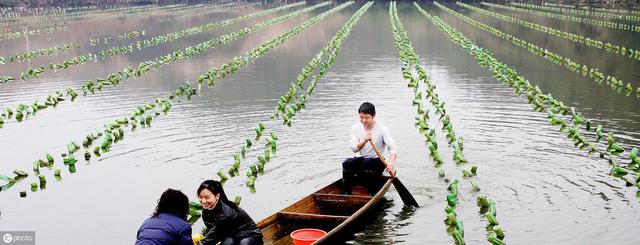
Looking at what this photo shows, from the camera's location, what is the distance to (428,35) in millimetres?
43000

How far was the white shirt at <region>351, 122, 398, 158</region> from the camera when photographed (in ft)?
34.0

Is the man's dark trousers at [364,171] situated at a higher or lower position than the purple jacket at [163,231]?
lower

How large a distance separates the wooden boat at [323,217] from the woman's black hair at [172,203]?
181 centimetres

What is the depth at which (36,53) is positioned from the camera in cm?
3825

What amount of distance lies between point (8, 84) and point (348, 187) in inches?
783

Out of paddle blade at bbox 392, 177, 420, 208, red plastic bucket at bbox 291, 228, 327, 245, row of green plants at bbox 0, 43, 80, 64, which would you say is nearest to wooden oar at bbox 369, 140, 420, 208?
paddle blade at bbox 392, 177, 420, 208

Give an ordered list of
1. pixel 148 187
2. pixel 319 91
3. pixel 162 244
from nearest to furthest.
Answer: pixel 162 244 < pixel 148 187 < pixel 319 91

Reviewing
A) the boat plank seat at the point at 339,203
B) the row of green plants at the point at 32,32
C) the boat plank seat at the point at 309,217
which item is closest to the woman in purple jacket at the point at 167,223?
the boat plank seat at the point at 309,217

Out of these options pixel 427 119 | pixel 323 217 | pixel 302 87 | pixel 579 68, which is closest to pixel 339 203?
pixel 323 217

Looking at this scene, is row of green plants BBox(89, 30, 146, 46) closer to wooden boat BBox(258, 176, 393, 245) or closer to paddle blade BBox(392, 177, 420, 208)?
paddle blade BBox(392, 177, 420, 208)

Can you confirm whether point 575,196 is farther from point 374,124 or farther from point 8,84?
point 8,84

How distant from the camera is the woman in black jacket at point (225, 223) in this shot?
7.25 meters

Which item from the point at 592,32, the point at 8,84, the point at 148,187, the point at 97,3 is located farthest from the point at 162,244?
the point at 97,3

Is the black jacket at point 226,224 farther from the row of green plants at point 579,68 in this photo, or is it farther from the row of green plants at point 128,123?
the row of green plants at point 579,68
